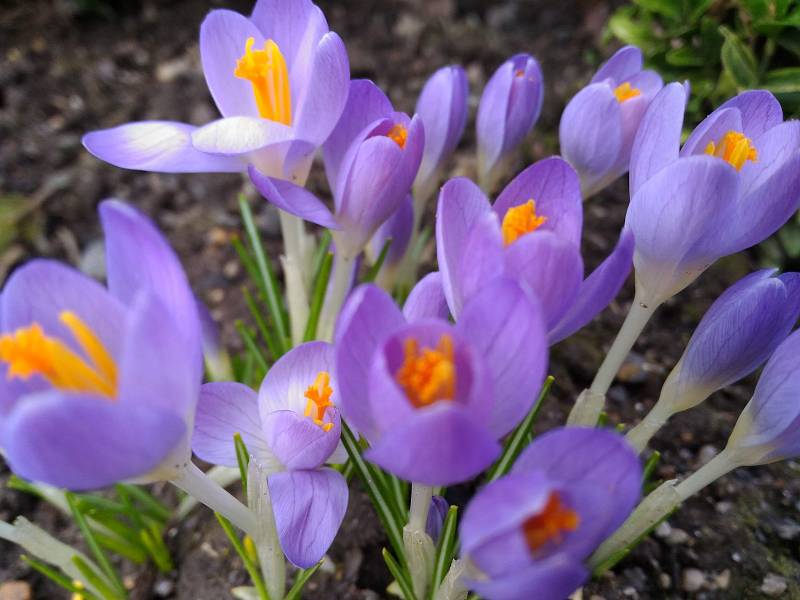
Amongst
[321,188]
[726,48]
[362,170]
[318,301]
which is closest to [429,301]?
[362,170]

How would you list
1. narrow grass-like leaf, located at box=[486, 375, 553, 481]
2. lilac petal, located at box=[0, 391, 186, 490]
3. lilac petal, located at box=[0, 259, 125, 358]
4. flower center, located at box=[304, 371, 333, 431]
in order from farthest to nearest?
narrow grass-like leaf, located at box=[486, 375, 553, 481] < flower center, located at box=[304, 371, 333, 431] < lilac petal, located at box=[0, 259, 125, 358] < lilac petal, located at box=[0, 391, 186, 490]

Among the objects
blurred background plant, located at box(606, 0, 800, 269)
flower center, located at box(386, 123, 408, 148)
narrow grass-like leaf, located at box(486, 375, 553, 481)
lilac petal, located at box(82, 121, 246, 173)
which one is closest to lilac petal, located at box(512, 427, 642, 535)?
narrow grass-like leaf, located at box(486, 375, 553, 481)

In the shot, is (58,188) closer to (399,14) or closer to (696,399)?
(399,14)

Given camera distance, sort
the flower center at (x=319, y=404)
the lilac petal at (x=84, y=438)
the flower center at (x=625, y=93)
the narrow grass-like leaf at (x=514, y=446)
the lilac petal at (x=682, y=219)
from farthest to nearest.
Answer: the flower center at (x=625, y=93) → the narrow grass-like leaf at (x=514, y=446) → the flower center at (x=319, y=404) → the lilac petal at (x=682, y=219) → the lilac petal at (x=84, y=438)

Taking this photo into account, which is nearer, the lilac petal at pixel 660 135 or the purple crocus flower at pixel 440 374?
the purple crocus flower at pixel 440 374

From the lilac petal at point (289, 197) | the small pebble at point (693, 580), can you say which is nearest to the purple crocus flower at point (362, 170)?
the lilac petal at point (289, 197)

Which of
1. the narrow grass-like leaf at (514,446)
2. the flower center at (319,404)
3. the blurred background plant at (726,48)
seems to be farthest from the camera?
the blurred background plant at (726,48)

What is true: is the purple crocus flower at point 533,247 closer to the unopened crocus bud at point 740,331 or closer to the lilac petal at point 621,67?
the unopened crocus bud at point 740,331

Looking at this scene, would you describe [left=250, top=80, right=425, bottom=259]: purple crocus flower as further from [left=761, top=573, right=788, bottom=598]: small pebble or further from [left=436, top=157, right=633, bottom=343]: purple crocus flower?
[left=761, top=573, right=788, bottom=598]: small pebble
